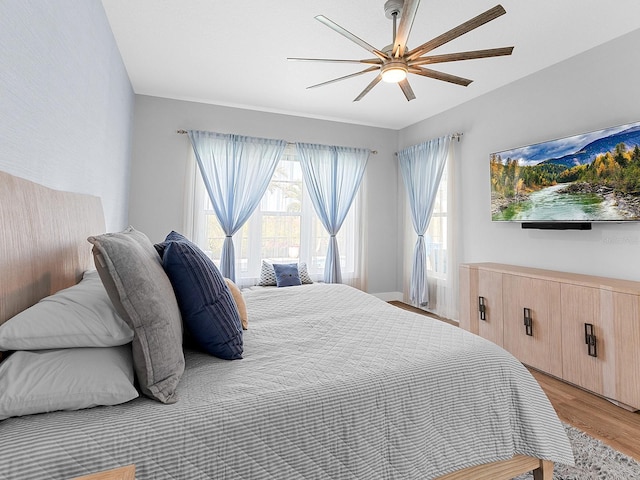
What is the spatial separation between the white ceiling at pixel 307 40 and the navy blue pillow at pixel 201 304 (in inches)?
78.1

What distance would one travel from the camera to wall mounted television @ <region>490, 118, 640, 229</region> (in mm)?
2484

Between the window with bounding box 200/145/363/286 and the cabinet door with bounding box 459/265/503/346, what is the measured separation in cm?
175

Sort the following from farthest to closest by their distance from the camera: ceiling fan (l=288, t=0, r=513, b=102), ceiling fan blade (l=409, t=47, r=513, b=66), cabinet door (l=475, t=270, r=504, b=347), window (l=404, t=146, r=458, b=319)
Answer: window (l=404, t=146, r=458, b=319) < cabinet door (l=475, t=270, r=504, b=347) < ceiling fan blade (l=409, t=47, r=513, b=66) < ceiling fan (l=288, t=0, r=513, b=102)

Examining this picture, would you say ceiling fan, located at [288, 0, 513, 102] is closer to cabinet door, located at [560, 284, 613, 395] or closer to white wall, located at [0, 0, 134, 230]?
white wall, located at [0, 0, 134, 230]

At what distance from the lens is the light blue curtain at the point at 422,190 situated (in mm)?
4254

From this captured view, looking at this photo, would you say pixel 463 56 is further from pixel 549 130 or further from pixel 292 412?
pixel 292 412

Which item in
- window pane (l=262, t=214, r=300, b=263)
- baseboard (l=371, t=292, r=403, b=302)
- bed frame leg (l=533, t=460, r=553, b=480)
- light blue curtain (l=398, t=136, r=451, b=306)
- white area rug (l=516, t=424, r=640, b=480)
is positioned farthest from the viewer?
baseboard (l=371, t=292, r=403, b=302)

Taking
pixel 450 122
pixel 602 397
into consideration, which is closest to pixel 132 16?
pixel 450 122

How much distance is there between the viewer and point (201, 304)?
1279 mm

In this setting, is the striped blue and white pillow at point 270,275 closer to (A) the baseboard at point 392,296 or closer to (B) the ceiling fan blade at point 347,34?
(A) the baseboard at point 392,296

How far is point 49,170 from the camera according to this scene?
4.93ft

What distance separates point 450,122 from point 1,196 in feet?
14.6

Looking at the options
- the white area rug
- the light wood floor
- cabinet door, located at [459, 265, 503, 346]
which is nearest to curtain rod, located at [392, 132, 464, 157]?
cabinet door, located at [459, 265, 503, 346]

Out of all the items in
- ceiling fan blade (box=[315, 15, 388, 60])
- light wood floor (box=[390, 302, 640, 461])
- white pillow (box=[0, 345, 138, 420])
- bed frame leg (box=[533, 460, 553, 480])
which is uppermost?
ceiling fan blade (box=[315, 15, 388, 60])
